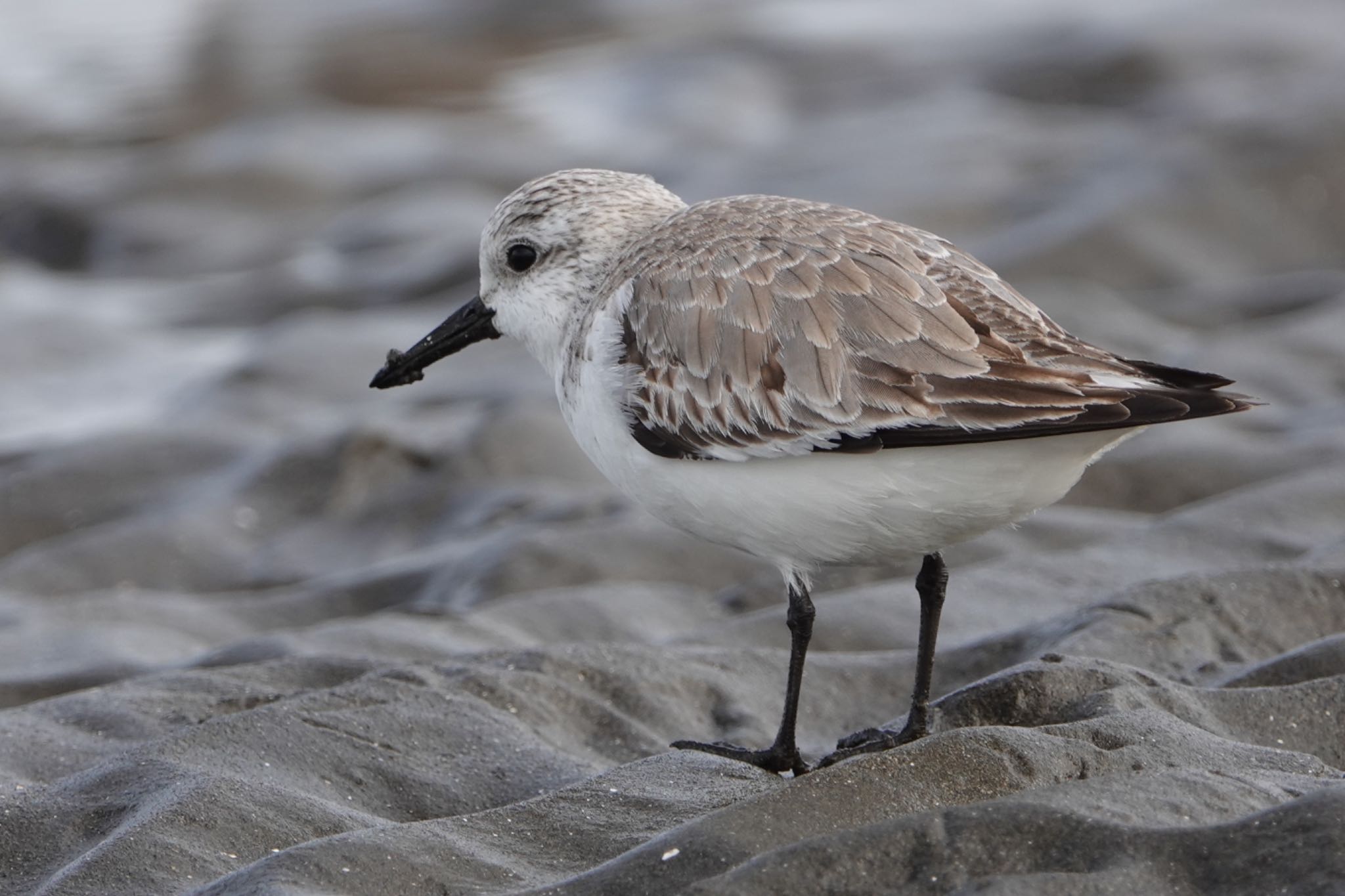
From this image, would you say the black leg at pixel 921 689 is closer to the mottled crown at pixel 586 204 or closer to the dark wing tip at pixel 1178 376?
the dark wing tip at pixel 1178 376

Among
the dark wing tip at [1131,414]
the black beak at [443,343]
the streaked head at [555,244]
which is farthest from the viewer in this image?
the black beak at [443,343]

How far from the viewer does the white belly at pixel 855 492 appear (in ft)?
12.4

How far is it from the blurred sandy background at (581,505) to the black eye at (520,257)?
115cm

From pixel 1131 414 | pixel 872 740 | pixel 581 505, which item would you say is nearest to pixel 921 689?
pixel 872 740

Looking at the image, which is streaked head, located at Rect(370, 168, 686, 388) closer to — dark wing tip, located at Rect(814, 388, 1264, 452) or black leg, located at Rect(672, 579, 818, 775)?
black leg, located at Rect(672, 579, 818, 775)

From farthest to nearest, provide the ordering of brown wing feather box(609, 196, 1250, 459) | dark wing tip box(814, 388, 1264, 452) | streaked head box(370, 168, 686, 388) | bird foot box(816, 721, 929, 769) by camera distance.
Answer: streaked head box(370, 168, 686, 388)
bird foot box(816, 721, 929, 769)
brown wing feather box(609, 196, 1250, 459)
dark wing tip box(814, 388, 1264, 452)

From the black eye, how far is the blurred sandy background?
115 centimetres

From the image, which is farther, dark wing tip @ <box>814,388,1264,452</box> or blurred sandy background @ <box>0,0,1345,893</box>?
dark wing tip @ <box>814,388,1264,452</box>

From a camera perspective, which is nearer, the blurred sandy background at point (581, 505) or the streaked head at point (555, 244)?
the blurred sandy background at point (581, 505)

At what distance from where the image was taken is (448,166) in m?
12.5

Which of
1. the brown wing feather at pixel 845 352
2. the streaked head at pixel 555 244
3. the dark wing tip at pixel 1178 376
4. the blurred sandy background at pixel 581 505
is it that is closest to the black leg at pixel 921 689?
the blurred sandy background at pixel 581 505

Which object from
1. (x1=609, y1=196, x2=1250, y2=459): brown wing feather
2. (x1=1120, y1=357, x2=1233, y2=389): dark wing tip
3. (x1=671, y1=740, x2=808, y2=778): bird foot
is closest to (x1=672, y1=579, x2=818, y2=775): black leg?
(x1=671, y1=740, x2=808, y2=778): bird foot

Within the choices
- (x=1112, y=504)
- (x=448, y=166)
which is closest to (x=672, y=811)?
(x=1112, y=504)

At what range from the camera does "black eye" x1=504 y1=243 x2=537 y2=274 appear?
489 centimetres
